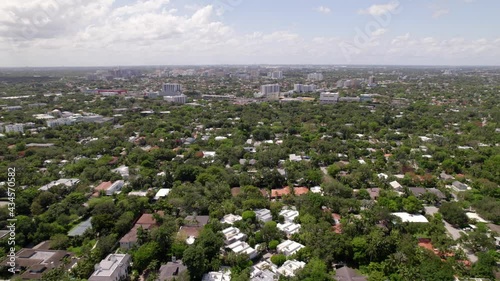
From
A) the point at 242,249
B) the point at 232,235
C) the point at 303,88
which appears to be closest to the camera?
the point at 242,249

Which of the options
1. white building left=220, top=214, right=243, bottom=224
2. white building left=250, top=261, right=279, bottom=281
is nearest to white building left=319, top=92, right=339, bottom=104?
white building left=220, top=214, right=243, bottom=224

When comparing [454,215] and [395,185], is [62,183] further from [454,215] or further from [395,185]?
[454,215]

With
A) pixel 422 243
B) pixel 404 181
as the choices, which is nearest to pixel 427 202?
pixel 404 181

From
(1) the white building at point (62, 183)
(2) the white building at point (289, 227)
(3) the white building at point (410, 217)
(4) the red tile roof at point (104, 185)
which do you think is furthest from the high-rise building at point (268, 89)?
(2) the white building at point (289, 227)

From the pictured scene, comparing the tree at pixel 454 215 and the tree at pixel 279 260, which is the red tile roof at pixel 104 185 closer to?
the tree at pixel 279 260

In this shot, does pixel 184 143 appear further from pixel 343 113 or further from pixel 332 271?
pixel 343 113

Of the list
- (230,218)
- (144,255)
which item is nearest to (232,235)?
(230,218)

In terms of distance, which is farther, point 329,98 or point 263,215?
point 329,98
